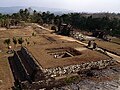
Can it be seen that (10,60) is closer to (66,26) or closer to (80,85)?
(80,85)

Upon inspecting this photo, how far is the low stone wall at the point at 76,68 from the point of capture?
76.1 feet

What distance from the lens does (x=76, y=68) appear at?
25.0 metres

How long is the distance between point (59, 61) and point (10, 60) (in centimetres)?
950

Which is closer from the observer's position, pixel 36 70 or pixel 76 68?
Answer: pixel 36 70

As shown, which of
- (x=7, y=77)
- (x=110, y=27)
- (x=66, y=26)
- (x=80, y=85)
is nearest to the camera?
(x=80, y=85)

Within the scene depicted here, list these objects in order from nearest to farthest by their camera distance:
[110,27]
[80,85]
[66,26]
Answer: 1. [80,85]
2. [66,26]
3. [110,27]

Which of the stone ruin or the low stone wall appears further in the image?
the low stone wall

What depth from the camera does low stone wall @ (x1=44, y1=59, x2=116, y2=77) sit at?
2319 centimetres

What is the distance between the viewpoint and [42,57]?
27.6m

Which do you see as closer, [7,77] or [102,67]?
[7,77]

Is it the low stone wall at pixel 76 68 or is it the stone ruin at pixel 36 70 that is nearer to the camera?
the stone ruin at pixel 36 70

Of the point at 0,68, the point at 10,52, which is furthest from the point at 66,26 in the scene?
the point at 0,68

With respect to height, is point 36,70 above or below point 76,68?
above

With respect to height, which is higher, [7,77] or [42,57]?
[42,57]
